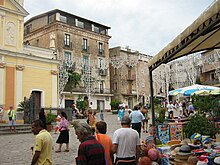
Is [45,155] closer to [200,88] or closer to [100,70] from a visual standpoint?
[200,88]

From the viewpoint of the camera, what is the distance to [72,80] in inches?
A: 1633

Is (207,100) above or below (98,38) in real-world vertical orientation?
below

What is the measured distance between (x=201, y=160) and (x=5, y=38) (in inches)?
916

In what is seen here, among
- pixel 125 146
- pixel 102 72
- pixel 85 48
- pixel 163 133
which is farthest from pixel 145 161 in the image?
pixel 102 72

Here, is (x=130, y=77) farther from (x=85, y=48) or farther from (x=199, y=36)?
(x=199, y=36)

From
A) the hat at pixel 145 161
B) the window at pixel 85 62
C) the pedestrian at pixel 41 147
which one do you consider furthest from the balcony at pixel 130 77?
the pedestrian at pixel 41 147

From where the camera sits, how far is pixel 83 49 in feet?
155

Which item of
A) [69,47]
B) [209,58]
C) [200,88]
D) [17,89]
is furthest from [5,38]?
[209,58]

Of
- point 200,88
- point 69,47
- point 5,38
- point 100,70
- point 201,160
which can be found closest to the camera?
point 201,160

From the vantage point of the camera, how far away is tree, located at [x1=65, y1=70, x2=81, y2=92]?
4131 centimetres

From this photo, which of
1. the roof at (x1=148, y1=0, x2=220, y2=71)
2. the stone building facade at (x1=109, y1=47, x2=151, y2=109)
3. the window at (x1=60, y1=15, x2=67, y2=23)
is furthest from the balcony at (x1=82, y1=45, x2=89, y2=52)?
the roof at (x1=148, y1=0, x2=220, y2=71)

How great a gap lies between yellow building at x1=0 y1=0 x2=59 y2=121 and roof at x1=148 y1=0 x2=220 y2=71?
1818 centimetres

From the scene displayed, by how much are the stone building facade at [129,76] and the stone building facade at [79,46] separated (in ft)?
12.6

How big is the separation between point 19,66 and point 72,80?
1685 centimetres
